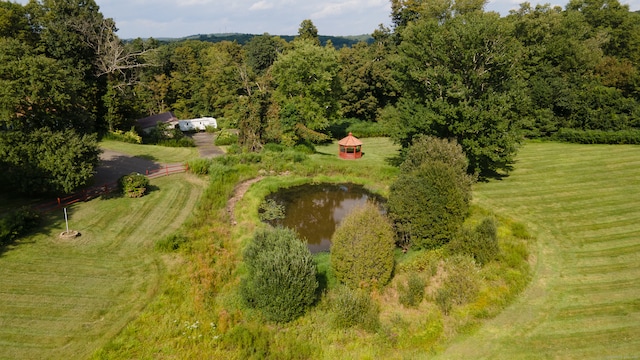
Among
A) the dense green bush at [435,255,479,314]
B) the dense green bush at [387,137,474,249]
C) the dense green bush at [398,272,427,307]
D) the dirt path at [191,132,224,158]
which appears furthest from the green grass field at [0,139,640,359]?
the dirt path at [191,132,224,158]

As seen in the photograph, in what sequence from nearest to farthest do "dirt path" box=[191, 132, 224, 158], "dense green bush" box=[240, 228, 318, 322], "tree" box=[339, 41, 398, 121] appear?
"dense green bush" box=[240, 228, 318, 322] < "dirt path" box=[191, 132, 224, 158] < "tree" box=[339, 41, 398, 121]

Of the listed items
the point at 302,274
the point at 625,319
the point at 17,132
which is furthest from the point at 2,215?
the point at 625,319

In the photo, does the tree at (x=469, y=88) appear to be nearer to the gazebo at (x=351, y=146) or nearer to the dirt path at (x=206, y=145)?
the gazebo at (x=351, y=146)

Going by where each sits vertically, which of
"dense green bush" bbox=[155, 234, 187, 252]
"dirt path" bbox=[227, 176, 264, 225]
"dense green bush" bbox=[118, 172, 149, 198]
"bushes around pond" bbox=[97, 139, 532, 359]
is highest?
"dense green bush" bbox=[118, 172, 149, 198]

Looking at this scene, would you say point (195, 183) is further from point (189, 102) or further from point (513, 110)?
point (189, 102)

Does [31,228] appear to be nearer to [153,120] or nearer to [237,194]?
[237,194]

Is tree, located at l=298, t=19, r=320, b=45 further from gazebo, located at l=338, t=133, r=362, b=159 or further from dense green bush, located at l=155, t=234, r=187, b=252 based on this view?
dense green bush, located at l=155, t=234, r=187, b=252

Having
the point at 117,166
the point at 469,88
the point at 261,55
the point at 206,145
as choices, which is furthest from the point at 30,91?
the point at 261,55
